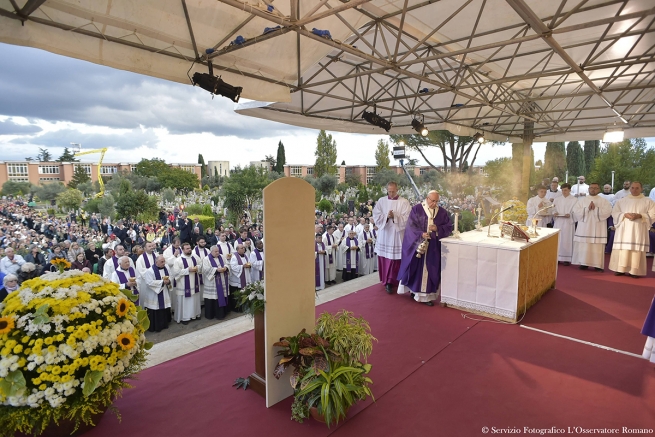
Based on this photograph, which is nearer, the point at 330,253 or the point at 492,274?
the point at 492,274

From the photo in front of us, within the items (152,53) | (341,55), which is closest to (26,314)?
(152,53)

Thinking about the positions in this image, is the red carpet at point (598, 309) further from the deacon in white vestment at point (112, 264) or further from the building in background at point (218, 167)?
the building in background at point (218, 167)

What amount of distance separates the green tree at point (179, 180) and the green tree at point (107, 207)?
485 centimetres

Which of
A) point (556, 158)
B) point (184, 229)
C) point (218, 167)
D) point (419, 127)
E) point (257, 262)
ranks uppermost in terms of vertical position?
point (556, 158)

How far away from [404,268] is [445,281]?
72 centimetres

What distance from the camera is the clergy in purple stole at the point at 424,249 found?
241 inches

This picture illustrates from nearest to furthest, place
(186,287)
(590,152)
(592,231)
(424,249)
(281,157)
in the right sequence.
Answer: (424,249) → (186,287) → (592,231) → (590,152) → (281,157)

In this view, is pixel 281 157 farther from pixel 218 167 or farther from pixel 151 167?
pixel 151 167

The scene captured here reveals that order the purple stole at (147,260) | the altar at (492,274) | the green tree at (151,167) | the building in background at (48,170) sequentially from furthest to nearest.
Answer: the green tree at (151,167)
the building in background at (48,170)
the purple stole at (147,260)
the altar at (492,274)

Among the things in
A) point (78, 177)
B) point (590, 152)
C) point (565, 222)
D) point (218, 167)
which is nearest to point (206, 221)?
point (78, 177)

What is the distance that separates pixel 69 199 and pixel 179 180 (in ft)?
22.5

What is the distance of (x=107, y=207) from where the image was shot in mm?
11609

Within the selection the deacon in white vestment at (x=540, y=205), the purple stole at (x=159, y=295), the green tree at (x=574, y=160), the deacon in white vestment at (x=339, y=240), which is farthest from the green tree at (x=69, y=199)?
the green tree at (x=574, y=160)

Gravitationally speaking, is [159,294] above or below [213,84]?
below
